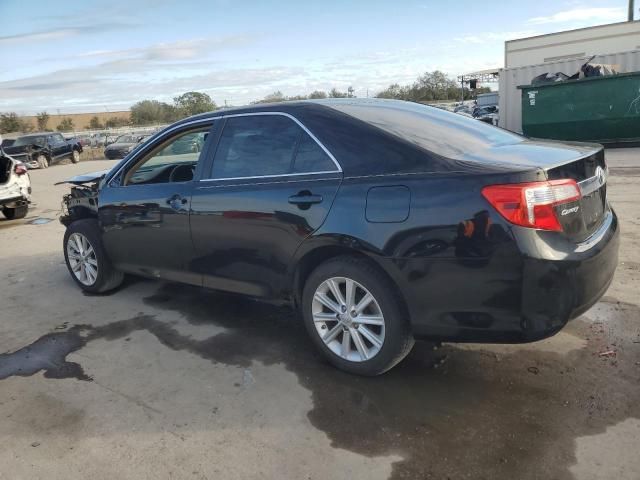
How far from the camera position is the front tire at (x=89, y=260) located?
17.1 ft

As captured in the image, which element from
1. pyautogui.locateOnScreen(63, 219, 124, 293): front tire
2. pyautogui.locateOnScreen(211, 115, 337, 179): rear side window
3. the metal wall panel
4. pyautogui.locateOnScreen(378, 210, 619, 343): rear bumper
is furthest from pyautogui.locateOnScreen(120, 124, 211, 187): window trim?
the metal wall panel

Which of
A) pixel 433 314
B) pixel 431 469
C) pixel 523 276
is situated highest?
pixel 523 276

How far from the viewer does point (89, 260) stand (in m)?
5.34

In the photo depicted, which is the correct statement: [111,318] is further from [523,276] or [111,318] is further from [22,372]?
[523,276]

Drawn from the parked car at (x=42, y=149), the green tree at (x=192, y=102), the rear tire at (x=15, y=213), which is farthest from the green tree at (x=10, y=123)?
the rear tire at (x=15, y=213)

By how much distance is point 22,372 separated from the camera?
3879mm

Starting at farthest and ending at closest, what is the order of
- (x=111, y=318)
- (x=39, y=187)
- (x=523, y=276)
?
(x=39, y=187) → (x=111, y=318) → (x=523, y=276)

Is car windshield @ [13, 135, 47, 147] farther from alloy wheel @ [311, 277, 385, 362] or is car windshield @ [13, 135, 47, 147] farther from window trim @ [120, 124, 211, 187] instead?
alloy wheel @ [311, 277, 385, 362]

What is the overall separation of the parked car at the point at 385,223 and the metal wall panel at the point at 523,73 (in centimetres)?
1462

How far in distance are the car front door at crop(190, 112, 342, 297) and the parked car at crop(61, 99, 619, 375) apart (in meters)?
0.01

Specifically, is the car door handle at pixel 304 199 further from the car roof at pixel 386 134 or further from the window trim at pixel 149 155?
the window trim at pixel 149 155

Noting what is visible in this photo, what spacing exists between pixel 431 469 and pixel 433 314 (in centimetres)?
81

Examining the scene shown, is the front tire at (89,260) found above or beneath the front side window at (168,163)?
beneath

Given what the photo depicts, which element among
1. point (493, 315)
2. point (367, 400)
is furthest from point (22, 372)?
point (493, 315)
